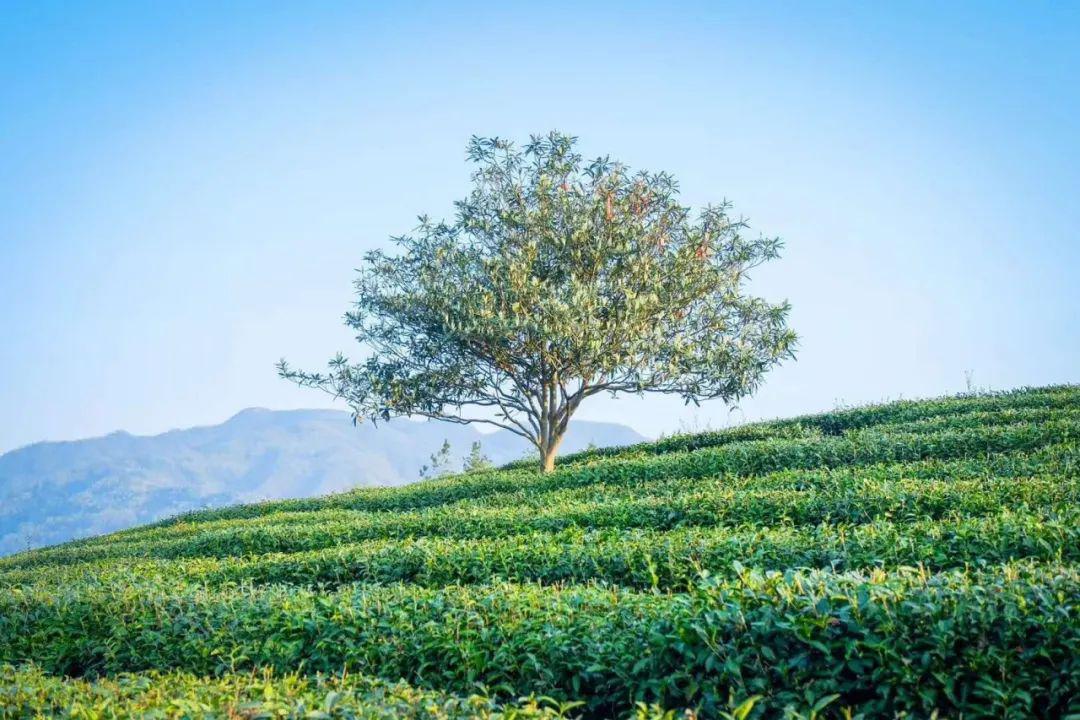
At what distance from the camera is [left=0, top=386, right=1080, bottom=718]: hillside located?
17.2 ft

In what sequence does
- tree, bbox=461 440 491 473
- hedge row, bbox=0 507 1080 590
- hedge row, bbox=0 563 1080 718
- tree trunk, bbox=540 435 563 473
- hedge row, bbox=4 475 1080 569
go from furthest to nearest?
tree, bbox=461 440 491 473, tree trunk, bbox=540 435 563 473, hedge row, bbox=4 475 1080 569, hedge row, bbox=0 507 1080 590, hedge row, bbox=0 563 1080 718

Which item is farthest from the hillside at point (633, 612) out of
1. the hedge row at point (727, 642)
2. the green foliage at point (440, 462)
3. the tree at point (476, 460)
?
the green foliage at point (440, 462)

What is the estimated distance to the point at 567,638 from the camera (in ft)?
20.7

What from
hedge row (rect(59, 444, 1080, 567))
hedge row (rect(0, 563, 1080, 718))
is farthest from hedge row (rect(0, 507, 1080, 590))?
hedge row (rect(59, 444, 1080, 567))

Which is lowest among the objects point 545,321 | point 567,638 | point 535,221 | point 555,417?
point 567,638

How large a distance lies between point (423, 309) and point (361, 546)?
12.6 meters

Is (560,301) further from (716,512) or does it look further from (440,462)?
(440,462)

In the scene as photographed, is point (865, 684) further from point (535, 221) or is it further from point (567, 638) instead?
point (535, 221)

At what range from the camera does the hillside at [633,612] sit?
17.2 feet

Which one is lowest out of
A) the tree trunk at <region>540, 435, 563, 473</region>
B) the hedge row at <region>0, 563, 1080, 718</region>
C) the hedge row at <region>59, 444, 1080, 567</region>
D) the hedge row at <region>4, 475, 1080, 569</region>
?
the hedge row at <region>0, 563, 1080, 718</region>

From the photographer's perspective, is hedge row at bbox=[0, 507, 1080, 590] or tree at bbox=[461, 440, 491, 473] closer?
hedge row at bbox=[0, 507, 1080, 590]

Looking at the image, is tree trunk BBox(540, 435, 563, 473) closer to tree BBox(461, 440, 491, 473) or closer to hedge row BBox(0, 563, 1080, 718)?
hedge row BBox(0, 563, 1080, 718)

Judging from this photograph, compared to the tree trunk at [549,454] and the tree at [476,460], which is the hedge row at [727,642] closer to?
the tree trunk at [549,454]

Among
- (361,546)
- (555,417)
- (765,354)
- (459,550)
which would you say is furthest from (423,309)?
(459,550)
